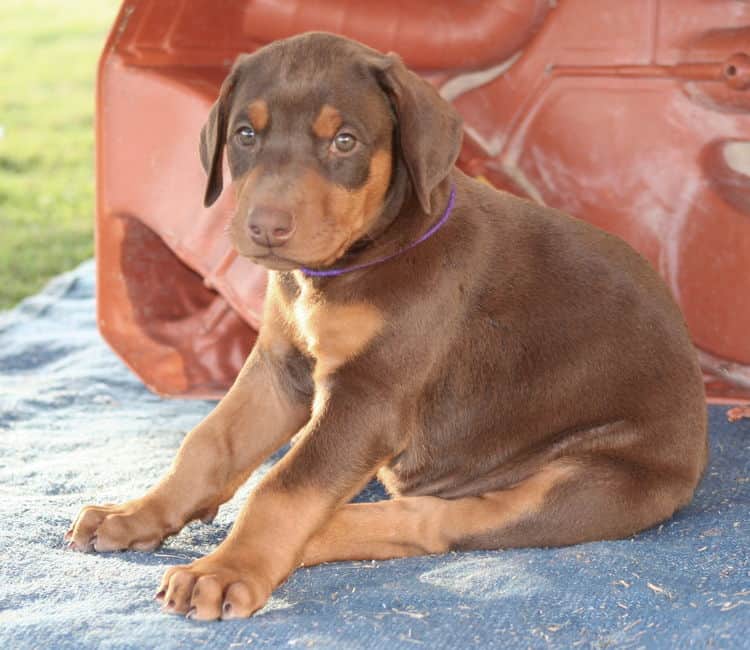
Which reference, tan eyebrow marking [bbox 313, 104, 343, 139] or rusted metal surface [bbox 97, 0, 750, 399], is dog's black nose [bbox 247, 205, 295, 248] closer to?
tan eyebrow marking [bbox 313, 104, 343, 139]

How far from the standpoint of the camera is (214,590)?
9.87 ft

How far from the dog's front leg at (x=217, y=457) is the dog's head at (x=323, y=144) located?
568mm

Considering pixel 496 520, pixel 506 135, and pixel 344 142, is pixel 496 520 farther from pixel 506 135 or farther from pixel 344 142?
pixel 506 135

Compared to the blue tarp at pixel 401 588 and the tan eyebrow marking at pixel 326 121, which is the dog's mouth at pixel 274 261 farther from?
the blue tarp at pixel 401 588

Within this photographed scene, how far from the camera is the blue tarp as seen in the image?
114 inches

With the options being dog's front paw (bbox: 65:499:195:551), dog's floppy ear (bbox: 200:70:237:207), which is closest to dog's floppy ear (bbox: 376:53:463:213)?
dog's floppy ear (bbox: 200:70:237:207)

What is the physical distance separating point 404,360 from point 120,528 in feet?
3.07

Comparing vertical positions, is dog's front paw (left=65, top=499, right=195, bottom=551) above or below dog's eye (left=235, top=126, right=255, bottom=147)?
below

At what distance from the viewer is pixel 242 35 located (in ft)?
17.5

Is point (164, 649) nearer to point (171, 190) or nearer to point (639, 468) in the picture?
point (639, 468)

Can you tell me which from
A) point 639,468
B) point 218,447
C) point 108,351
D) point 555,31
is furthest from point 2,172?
point 639,468

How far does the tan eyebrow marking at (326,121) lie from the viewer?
132 inches

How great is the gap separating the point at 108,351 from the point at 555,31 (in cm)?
261

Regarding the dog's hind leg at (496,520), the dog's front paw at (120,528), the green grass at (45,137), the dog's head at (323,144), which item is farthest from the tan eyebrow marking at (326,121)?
the green grass at (45,137)
